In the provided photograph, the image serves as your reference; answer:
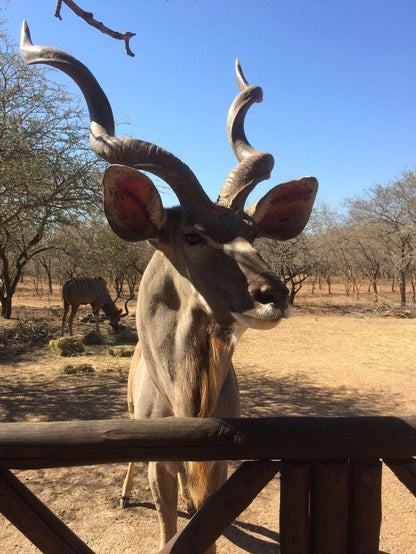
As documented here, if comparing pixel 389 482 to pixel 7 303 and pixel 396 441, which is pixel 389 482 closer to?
pixel 396 441

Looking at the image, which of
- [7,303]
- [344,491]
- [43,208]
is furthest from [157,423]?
[7,303]

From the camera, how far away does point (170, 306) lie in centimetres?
213

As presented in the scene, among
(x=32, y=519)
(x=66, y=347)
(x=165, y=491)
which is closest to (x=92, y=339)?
(x=66, y=347)

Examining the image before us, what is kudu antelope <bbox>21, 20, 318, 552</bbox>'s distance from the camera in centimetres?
170

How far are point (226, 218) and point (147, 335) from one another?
866 millimetres

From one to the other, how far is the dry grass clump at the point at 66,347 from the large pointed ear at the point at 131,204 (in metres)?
9.23

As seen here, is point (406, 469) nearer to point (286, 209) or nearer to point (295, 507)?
point (295, 507)

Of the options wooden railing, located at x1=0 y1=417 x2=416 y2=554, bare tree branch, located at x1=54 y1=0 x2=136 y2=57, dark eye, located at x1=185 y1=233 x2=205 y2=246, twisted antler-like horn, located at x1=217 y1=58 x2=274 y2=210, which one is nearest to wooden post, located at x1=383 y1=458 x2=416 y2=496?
wooden railing, located at x1=0 y1=417 x2=416 y2=554

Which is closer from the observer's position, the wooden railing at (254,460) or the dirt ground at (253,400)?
the wooden railing at (254,460)

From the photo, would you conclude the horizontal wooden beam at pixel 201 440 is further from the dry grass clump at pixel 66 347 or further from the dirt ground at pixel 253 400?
the dry grass clump at pixel 66 347

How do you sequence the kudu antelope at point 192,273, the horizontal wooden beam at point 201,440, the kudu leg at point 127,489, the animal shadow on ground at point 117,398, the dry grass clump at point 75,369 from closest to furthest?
the horizontal wooden beam at point 201,440 → the kudu antelope at point 192,273 → the kudu leg at point 127,489 → the animal shadow on ground at point 117,398 → the dry grass clump at point 75,369

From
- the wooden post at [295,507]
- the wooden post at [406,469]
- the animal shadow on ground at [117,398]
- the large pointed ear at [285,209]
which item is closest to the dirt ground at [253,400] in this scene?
the animal shadow on ground at [117,398]

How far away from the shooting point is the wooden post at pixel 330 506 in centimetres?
147

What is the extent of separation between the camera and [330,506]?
150 cm
